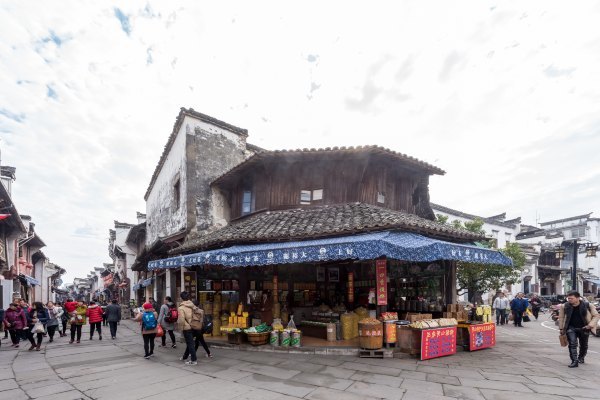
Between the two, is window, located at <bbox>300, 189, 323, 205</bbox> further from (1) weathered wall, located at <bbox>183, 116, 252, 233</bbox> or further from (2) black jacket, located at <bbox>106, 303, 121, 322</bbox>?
(2) black jacket, located at <bbox>106, 303, 121, 322</bbox>

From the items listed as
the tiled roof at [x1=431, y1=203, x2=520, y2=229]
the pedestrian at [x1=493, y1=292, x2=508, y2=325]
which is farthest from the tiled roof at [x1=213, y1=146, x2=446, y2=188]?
the tiled roof at [x1=431, y1=203, x2=520, y2=229]

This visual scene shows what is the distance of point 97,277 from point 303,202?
228 ft

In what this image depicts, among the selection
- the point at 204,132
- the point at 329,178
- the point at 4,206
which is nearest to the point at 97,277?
the point at 4,206

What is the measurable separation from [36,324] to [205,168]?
819 centimetres

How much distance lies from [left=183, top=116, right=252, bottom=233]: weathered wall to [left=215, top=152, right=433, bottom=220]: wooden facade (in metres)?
2.34

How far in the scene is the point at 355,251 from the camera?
8.52 metres

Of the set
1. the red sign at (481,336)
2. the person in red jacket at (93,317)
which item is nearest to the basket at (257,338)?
the red sign at (481,336)

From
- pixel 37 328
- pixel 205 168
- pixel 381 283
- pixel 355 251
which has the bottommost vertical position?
pixel 37 328

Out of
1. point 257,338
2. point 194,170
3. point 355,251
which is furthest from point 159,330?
point 194,170

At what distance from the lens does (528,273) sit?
3450 cm

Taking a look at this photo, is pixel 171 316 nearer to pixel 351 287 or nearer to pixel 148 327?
pixel 148 327

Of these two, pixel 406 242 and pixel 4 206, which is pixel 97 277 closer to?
pixel 4 206

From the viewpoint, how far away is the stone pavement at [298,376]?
6.09 metres

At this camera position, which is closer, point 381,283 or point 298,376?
point 298,376
